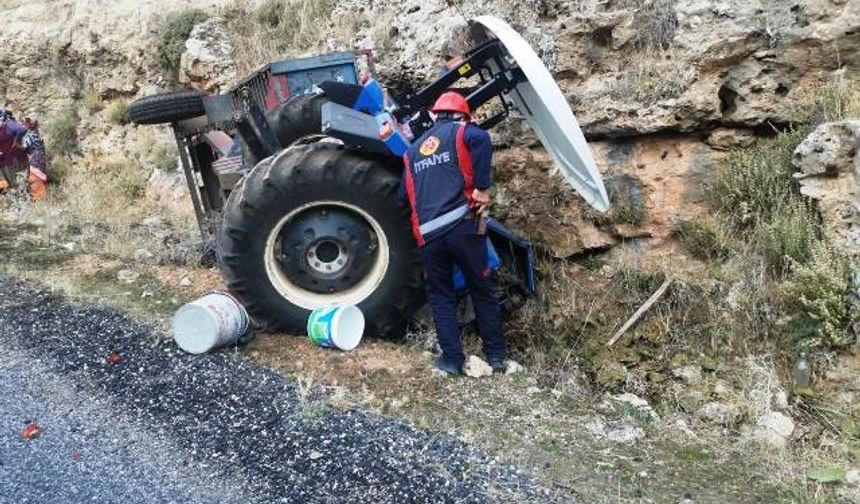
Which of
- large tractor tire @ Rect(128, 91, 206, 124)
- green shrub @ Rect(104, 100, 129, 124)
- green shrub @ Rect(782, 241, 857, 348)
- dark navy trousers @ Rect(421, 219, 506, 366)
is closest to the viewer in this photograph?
green shrub @ Rect(782, 241, 857, 348)

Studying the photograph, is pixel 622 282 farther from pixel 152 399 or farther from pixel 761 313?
pixel 152 399

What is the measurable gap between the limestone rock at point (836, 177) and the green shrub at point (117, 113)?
29.8 feet

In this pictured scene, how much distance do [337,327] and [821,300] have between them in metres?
2.66

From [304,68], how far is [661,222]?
2.81 meters

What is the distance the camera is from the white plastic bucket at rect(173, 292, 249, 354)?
169 inches

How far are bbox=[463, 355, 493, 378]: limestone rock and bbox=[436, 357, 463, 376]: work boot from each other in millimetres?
33

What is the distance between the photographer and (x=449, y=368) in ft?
14.0

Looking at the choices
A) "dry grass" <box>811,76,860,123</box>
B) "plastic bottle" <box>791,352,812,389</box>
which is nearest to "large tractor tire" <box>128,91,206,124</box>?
"dry grass" <box>811,76,860,123</box>

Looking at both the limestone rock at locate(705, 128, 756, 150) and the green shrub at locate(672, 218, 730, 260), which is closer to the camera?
the green shrub at locate(672, 218, 730, 260)

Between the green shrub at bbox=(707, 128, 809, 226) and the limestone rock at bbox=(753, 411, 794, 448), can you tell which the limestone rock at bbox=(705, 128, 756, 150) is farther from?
the limestone rock at bbox=(753, 411, 794, 448)

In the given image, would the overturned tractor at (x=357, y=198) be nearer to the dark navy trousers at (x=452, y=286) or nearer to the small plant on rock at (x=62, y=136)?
the dark navy trousers at (x=452, y=286)

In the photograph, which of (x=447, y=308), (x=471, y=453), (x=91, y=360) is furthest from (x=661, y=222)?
(x=91, y=360)

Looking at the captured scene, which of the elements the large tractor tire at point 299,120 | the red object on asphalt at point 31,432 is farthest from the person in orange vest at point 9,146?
the red object on asphalt at point 31,432

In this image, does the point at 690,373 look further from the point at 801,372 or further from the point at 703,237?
the point at 703,237
